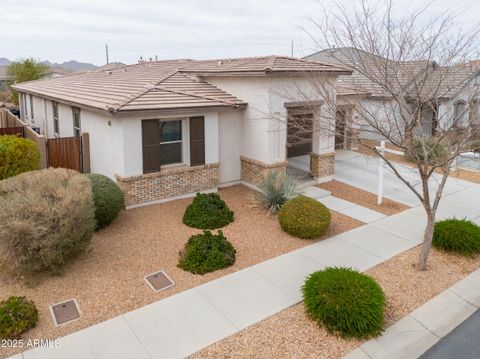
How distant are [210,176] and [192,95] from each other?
2733 mm

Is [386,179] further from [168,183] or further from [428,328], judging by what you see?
[428,328]

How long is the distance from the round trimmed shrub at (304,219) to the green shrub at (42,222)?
4599mm

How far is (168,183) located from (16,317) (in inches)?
266

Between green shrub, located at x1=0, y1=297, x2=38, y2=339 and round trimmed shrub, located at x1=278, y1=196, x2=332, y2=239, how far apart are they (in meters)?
5.85

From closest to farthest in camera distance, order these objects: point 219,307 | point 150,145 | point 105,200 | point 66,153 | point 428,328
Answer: point 428,328 → point 219,307 → point 105,200 → point 150,145 → point 66,153

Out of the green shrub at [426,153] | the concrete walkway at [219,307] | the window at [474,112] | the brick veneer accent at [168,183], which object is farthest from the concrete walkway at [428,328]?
the brick veneer accent at [168,183]

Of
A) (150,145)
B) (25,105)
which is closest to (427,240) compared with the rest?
(150,145)

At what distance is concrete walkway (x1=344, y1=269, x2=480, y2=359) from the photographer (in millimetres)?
→ 5992

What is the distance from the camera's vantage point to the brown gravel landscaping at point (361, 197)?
486 inches

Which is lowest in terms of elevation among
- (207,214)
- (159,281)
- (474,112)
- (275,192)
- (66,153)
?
(159,281)

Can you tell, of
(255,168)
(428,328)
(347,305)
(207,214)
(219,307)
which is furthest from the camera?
(255,168)

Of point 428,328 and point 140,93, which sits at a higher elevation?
point 140,93

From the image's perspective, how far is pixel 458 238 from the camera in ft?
29.8

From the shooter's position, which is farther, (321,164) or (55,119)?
(55,119)
